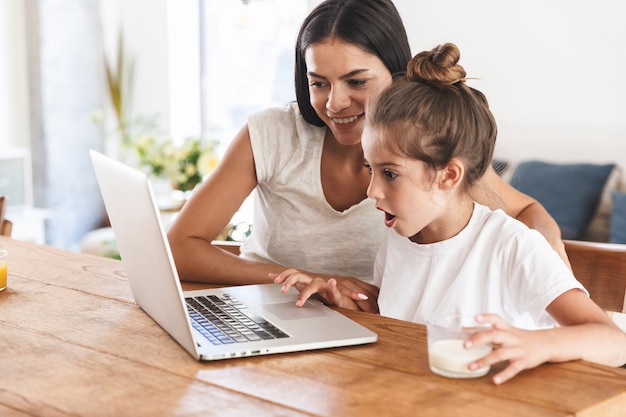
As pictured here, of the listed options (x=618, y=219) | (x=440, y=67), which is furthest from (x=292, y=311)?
(x=618, y=219)

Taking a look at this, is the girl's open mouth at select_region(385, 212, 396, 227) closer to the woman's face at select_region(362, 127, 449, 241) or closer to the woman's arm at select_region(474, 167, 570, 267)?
the woman's face at select_region(362, 127, 449, 241)

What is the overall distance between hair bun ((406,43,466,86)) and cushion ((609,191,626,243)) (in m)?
2.32

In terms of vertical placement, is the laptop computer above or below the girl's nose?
below

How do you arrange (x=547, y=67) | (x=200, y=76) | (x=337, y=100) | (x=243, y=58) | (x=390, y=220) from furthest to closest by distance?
(x=200, y=76)
(x=243, y=58)
(x=547, y=67)
(x=337, y=100)
(x=390, y=220)

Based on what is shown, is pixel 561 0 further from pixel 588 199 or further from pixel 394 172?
pixel 394 172

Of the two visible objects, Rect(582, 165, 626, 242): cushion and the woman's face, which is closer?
the woman's face

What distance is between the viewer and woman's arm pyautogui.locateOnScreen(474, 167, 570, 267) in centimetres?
160

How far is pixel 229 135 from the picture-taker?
5789mm

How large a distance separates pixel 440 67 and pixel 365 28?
303mm

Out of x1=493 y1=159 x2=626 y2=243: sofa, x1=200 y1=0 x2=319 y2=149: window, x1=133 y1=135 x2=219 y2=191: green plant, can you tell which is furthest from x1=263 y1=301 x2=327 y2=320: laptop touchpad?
x1=200 y1=0 x2=319 y2=149: window

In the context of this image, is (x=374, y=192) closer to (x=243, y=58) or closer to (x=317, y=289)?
(x=317, y=289)

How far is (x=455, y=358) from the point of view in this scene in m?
1.07

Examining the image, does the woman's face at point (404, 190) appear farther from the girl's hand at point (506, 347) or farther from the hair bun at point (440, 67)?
the girl's hand at point (506, 347)

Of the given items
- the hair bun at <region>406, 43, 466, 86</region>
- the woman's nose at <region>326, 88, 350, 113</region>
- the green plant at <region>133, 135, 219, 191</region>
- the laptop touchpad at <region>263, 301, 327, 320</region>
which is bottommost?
the green plant at <region>133, 135, 219, 191</region>
